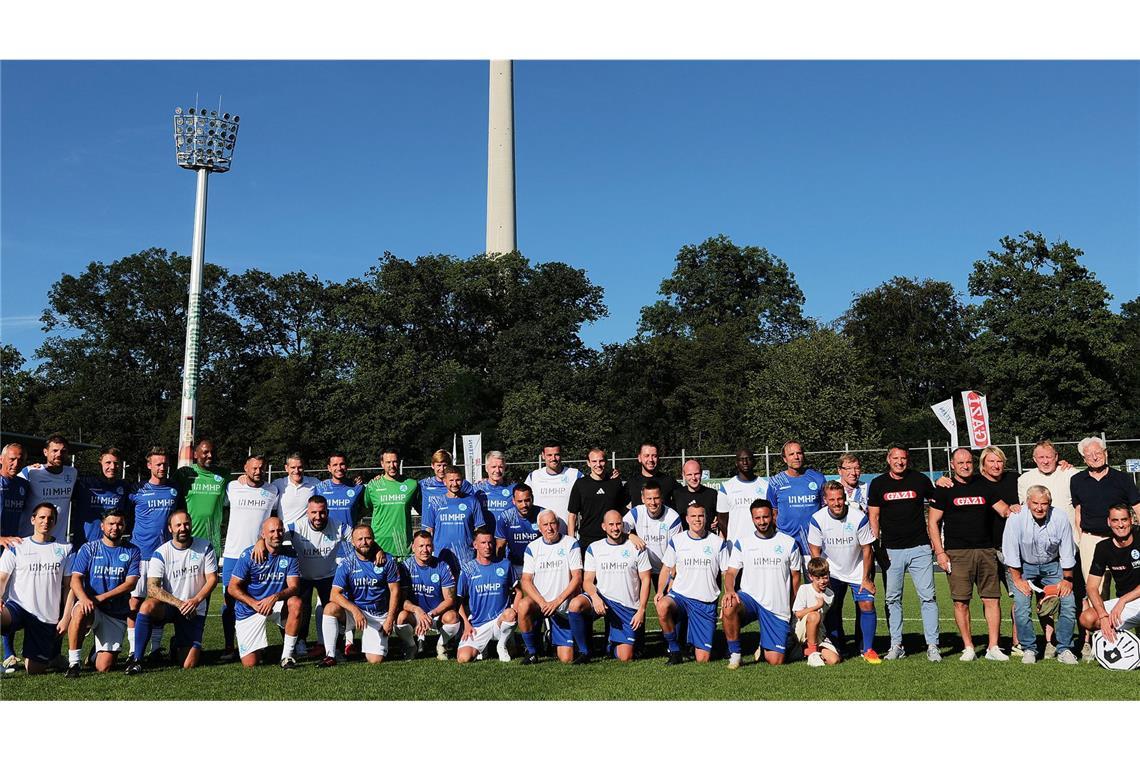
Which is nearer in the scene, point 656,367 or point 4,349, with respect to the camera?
point 656,367

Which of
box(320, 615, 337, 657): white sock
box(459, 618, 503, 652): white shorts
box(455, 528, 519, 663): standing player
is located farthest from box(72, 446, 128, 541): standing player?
box(459, 618, 503, 652): white shorts

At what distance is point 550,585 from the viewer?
8.87 m

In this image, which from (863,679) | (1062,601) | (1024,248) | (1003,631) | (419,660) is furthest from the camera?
(1024,248)

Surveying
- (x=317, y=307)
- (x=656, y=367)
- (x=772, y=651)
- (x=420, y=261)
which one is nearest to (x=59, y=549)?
(x=772, y=651)

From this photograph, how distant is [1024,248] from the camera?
40688mm

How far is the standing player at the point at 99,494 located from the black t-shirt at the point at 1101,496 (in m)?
8.61

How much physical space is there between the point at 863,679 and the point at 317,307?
50.5m

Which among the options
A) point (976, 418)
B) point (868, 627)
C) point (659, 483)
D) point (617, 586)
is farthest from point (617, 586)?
point (976, 418)

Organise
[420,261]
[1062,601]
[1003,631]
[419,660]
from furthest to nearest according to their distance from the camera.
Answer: [420,261]
[1003,631]
[419,660]
[1062,601]

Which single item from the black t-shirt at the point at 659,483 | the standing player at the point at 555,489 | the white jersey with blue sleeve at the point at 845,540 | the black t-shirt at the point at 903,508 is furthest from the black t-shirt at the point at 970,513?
the standing player at the point at 555,489

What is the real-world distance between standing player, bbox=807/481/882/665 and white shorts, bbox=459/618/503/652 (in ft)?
9.29

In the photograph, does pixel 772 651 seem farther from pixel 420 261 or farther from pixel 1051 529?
pixel 420 261

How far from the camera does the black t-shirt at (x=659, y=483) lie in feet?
30.6

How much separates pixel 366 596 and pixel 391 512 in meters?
1.24
